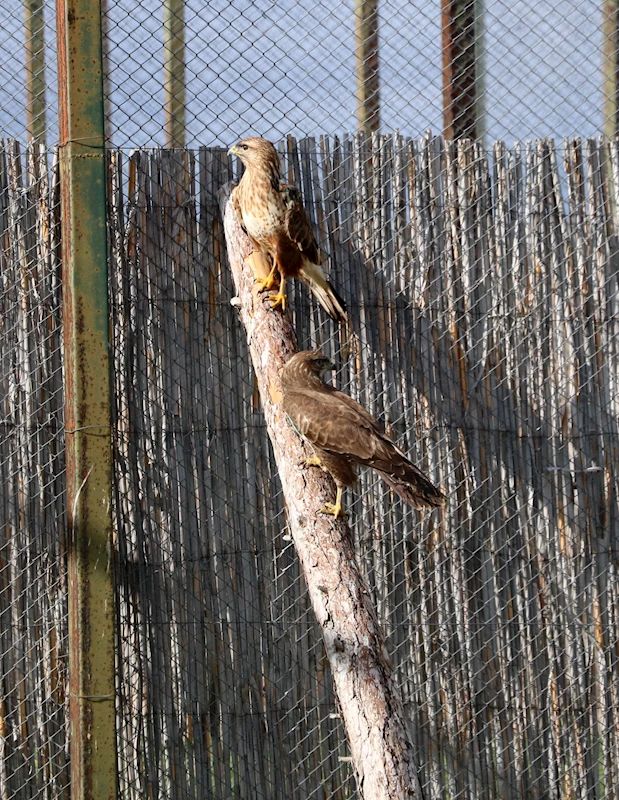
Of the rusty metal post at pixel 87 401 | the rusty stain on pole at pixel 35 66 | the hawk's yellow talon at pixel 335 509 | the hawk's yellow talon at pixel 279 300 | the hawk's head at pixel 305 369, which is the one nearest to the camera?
the rusty metal post at pixel 87 401

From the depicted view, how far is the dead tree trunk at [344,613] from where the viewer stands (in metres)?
2.54

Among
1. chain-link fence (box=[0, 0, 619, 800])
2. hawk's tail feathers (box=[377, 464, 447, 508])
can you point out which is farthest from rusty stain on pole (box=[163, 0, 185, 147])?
hawk's tail feathers (box=[377, 464, 447, 508])

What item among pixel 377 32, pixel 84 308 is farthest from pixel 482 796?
pixel 377 32

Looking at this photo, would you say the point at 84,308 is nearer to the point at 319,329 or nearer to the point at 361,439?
the point at 361,439

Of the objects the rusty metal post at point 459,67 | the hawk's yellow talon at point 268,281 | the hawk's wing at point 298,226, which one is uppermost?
the rusty metal post at point 459,67

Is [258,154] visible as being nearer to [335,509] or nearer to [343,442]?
[343,442]

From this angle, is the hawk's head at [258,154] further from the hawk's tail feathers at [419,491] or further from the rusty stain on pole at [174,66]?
the hawk's tail feathers at [419,491]

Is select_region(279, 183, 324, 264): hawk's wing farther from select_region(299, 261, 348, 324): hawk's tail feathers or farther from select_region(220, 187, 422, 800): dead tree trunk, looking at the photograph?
select_region(220, 187, 422, 800): dead tree trunk

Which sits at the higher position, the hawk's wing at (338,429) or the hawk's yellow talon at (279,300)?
the hawk's yellow talon at (279,300)

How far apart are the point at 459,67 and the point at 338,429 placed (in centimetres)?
182

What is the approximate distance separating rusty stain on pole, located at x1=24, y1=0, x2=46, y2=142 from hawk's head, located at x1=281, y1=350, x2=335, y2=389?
143 cm

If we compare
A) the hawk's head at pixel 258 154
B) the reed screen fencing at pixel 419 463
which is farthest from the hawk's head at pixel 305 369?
the hawk's head at pixel 258 154

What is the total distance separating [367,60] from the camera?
393cm

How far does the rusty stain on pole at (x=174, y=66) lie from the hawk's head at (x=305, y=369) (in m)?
1.20
